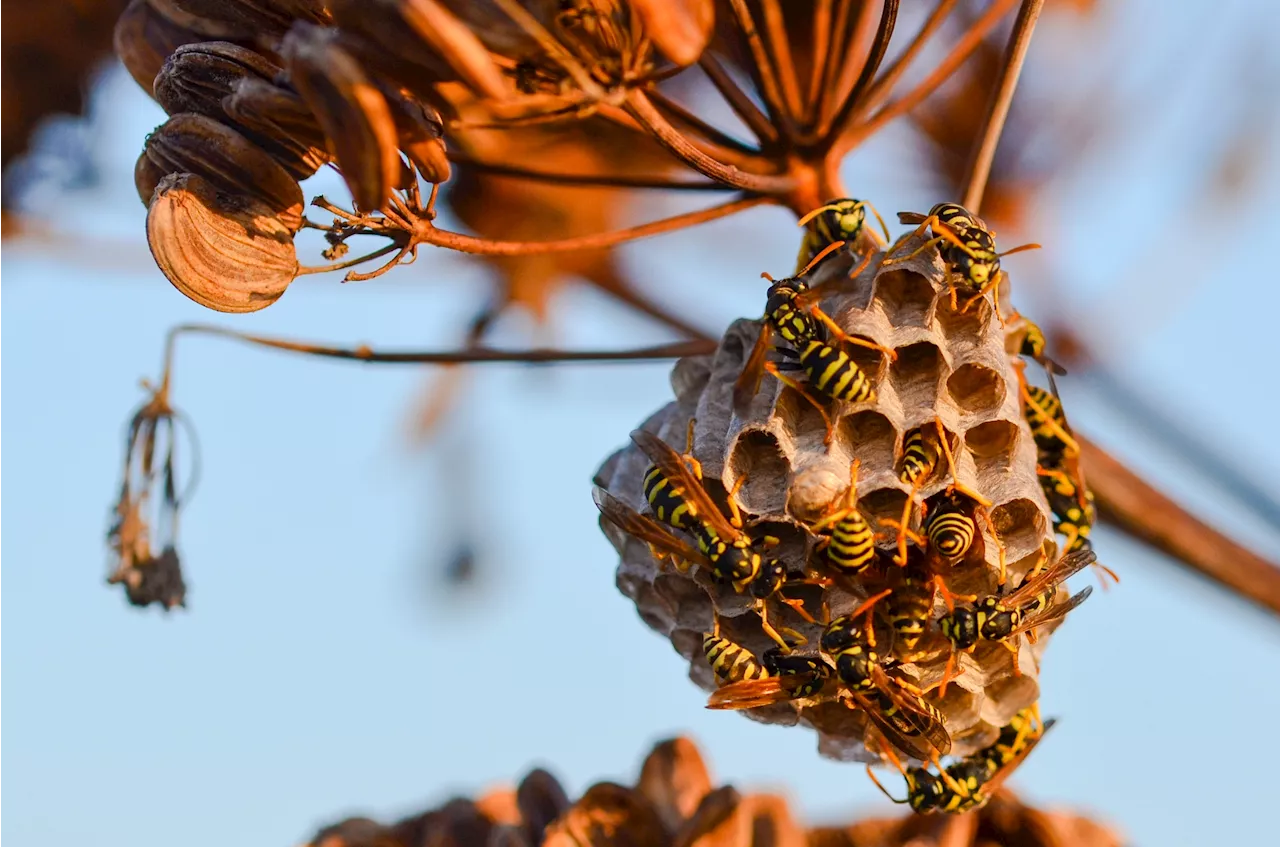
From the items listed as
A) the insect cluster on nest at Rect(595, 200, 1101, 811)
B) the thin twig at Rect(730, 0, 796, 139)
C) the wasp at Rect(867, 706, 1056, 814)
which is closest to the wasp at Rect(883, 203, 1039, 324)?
the insect cluster on nest at Rect(595, 200, 1101, 811)

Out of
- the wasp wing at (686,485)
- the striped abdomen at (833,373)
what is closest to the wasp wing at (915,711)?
the wasp wing at (686,485)

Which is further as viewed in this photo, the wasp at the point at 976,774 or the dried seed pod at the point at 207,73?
the wasp at the point at 976,774

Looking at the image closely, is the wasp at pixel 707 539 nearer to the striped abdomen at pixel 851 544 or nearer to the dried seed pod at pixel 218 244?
the striped abdomen at pixel 851 544

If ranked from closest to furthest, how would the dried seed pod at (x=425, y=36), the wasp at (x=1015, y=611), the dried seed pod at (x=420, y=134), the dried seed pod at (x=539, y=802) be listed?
1. the dried seed pod at (x=425, y=36)
2. the dried seed pod at (x=420, y=134)
3. the wasp at (x=1015, y=611)
4. the dried seed pod at (x=539, y=802)

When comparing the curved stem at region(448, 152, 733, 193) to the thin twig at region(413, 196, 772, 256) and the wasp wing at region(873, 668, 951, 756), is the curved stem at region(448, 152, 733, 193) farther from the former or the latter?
the wasp wing at region(873, 668, 951, 756)

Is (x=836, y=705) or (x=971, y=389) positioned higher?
(x=971, y=389)

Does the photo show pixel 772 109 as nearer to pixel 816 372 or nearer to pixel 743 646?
pixel 816 372

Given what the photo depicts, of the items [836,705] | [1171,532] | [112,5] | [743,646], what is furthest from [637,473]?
[112,5]
